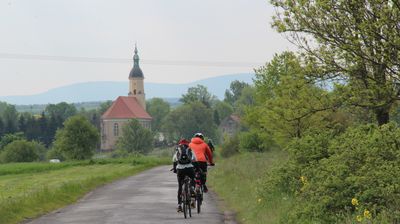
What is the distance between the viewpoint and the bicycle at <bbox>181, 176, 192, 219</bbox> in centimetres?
1556

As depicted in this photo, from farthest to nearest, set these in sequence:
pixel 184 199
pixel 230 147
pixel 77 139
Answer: pixel 77 139 → pixel 230 147 → pixel 184 199

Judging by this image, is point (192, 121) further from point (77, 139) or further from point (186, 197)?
point (186, 197)

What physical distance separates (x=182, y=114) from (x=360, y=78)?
159 m

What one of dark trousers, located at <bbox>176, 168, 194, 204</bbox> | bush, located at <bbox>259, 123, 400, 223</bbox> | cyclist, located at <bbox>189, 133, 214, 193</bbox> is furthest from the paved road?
bush, located at <bbox>259, 123, 400, 223</bbox>

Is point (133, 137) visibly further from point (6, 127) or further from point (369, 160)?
point (369, 160)

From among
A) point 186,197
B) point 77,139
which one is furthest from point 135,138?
point 186,197

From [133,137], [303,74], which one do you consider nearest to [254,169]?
[303,74]

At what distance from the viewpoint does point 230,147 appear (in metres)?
76.2

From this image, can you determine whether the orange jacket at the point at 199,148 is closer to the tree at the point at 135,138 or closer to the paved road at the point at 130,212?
the paved road at the point at 130,212

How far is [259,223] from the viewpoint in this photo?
13.2 metres

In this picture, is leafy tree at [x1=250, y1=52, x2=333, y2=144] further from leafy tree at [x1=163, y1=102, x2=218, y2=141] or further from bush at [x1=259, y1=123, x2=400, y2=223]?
leafy tree at [x1=163, y1=102, x2=218, y2=141]

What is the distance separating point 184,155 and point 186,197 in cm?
93

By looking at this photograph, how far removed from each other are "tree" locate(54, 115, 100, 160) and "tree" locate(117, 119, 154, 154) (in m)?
52.4

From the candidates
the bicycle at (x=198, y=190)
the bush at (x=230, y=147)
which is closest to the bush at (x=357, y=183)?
the bicycle at (x=198, y=190)
